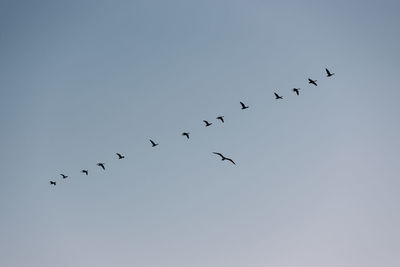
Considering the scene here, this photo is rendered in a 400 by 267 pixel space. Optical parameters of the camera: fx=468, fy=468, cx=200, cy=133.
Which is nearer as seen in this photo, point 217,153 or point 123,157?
point 217,153

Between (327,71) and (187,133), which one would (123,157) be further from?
(327,71)

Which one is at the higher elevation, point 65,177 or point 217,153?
point 65,177

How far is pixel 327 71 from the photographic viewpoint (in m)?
69.2

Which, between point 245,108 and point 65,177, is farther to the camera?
point 65,177

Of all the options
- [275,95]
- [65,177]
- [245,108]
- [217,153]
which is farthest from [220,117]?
[65,177]

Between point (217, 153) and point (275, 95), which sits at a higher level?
point (275, 95)

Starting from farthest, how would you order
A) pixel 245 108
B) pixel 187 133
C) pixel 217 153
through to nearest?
pixel 187 133 < pixel 245 108 < pixel 217 153

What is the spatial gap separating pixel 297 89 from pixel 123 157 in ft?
94.6

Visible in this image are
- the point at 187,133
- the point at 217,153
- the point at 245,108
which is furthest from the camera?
the point at 187,133

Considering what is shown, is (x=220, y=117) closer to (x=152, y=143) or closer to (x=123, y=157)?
(x=152, y=143)

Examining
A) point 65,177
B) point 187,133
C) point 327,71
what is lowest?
point 327,71

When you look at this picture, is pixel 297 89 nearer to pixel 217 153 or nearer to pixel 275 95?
pixel 275 95

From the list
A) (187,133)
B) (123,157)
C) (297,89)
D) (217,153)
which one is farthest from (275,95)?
(123,157)

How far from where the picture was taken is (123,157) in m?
73.9
